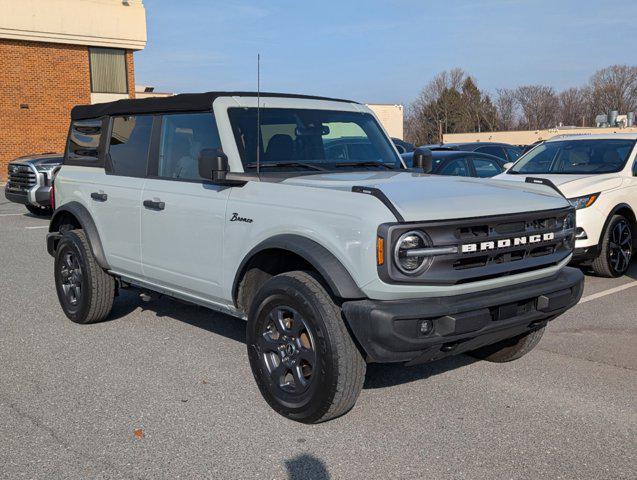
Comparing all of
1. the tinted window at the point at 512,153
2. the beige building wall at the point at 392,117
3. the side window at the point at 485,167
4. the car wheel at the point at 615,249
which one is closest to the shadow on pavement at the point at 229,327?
the car wheel at the point at 615,249

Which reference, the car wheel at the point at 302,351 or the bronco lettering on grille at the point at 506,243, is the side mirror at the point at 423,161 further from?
the car wheel at the point at 302,351

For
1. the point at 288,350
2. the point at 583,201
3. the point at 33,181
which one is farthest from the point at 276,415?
the point at 33,181

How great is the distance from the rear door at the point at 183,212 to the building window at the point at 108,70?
26.0m

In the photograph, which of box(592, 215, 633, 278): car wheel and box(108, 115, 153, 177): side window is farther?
box(592, 215, 633, 278): car wheel

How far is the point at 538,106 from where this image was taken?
294 ft

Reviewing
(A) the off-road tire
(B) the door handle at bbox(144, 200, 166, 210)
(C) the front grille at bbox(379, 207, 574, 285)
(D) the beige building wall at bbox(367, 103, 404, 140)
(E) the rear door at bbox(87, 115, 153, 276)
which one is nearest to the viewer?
(C) the front grille at bbox(379, 207, 574, 285)

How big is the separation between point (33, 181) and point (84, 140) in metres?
9.46

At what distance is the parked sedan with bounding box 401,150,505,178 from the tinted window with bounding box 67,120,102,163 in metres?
5.13

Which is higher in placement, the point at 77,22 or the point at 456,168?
the point at 77,22

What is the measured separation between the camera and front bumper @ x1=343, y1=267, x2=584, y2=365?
364cm

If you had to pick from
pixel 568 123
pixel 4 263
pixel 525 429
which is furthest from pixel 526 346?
pixel 568 123

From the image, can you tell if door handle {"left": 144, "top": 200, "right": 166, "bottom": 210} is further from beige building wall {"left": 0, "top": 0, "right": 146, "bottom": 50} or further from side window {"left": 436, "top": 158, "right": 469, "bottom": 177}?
beige building wall {"left": 0, "top": 0, "right": 146, "bottom": 50}

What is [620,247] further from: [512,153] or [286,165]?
[512,153]

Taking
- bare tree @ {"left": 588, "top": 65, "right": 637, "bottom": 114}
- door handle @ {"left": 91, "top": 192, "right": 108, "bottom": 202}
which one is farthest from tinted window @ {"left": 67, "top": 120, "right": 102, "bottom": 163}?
bare tree @ {"left": 588, "top": 65, "right": 637, "bottom": 114}
